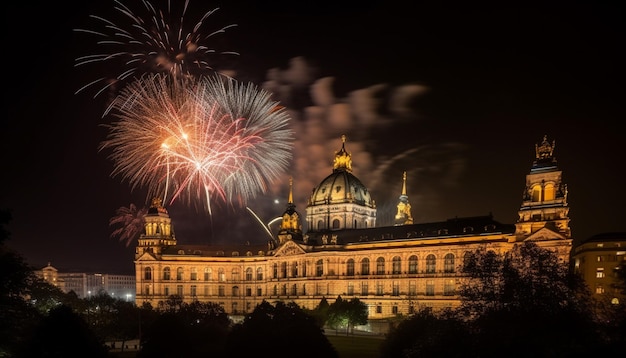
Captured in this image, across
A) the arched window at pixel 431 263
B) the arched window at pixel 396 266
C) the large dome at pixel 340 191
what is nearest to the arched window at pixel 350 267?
the arched window at pixel 396 266

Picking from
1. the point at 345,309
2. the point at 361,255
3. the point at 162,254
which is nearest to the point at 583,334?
the point at 345,309

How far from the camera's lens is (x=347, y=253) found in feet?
349

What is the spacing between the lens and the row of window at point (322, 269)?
9500 cm

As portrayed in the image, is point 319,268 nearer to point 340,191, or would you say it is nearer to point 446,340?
point 340,191

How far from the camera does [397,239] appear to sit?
329 ft

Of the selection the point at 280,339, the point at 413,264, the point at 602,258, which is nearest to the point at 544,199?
the point at 602,258

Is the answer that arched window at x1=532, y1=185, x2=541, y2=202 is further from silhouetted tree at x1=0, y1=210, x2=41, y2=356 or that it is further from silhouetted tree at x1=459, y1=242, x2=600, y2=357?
silhouetted tree at x1=0, y1=210, x2=41, y2=356

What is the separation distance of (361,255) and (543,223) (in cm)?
3671

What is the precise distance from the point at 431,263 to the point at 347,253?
1871cm

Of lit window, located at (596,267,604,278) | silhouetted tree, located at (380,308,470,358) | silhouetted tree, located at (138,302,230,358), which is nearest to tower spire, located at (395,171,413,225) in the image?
lit window, located at (596,267,604,278)

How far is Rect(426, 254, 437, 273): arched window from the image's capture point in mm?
94938

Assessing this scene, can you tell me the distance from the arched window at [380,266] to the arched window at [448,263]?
43.1 ft

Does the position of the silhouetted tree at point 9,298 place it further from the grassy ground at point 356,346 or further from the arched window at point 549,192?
the arched window at point 549,192

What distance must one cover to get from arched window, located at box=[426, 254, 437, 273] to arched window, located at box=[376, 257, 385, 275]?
9.67 m
